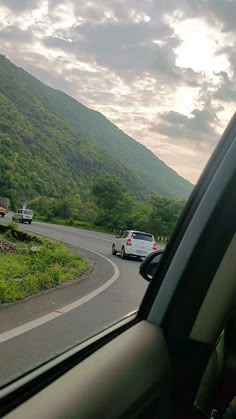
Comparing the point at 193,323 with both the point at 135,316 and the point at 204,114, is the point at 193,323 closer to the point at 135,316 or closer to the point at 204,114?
the point at 135,316

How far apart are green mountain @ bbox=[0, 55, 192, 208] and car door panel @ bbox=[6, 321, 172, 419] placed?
1.25m

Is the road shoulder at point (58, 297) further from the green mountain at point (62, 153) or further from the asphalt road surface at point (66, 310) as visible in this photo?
the green mountain at point (62, 153)

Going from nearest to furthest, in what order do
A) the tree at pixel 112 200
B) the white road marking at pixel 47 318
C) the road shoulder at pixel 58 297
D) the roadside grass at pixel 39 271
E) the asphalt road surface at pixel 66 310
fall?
1. the tree at pixel 112 200
2. the asphalt road surface at pixel 66 310
3. the white road marking at pixel 47 318
4. the road shoulder at pixel 58 297
5. the roadside grass at pixel 39 271

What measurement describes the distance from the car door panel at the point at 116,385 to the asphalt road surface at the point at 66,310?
0.60 ft

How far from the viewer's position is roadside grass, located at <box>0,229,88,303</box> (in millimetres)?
8636

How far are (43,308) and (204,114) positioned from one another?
237 inches

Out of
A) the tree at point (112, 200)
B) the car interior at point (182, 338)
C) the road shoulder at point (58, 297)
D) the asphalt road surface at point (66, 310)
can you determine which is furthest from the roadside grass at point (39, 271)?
the car interior at point (182, 338)

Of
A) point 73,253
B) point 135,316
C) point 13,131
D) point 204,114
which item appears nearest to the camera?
point 135,316

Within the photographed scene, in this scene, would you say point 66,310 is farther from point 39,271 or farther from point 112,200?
point 112,200

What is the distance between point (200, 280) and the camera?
1.65 meters

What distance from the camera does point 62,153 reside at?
334 centimetres

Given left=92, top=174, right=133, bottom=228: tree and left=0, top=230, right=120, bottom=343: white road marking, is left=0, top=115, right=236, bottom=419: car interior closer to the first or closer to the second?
left=92, top=174, right=133, bottom=228: tree

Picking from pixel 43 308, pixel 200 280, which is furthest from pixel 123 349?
pixel 43 308

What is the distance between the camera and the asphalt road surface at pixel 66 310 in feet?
14.3
